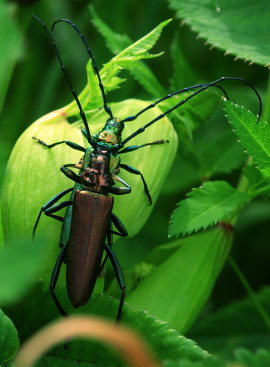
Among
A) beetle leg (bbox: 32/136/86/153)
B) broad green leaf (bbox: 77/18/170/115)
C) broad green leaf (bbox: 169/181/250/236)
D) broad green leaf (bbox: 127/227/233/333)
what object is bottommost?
broad green leaf (bbox: 127/227/233/333)

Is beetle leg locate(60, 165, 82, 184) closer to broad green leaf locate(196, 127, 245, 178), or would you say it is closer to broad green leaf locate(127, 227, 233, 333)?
broad green leaf locate(127, 227, 233, 333)

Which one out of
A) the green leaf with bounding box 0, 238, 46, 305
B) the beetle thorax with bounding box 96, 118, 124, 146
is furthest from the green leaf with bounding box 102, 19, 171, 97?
the green leaf with bounding box 0, 238, 46, 305

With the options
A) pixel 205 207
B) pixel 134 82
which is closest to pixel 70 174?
pixel 205 207

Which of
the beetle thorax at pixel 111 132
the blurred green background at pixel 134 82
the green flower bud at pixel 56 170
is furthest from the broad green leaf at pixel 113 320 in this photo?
the blurred green background at pixel 134 82

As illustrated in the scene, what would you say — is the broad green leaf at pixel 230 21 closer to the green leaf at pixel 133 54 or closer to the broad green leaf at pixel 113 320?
the green leaf at pixel 133 54

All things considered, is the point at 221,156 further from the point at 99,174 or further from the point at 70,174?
the point at 70,174

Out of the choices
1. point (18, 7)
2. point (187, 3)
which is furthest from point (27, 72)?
point (187, 3)
